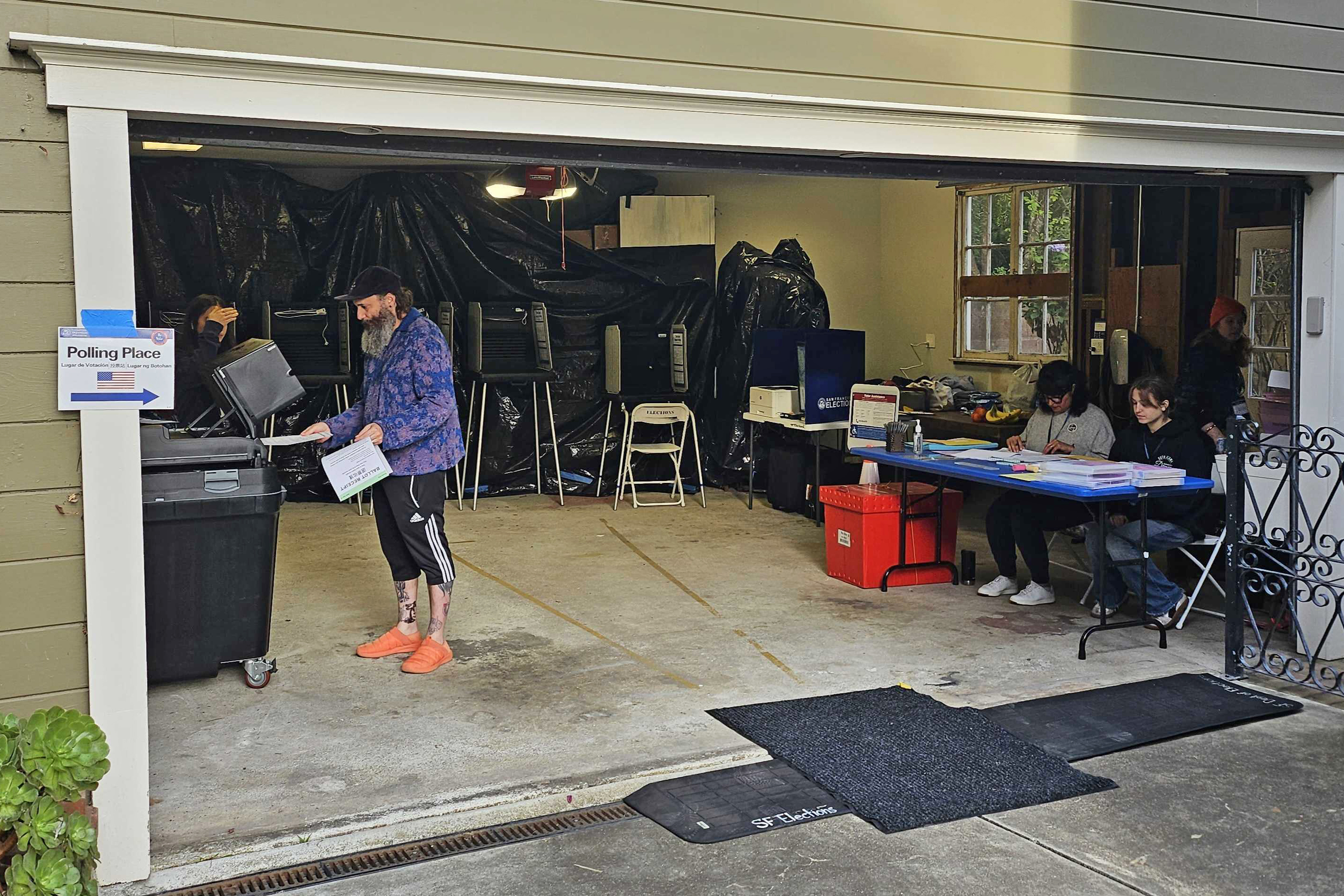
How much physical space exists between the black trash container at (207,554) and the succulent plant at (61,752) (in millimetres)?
2152

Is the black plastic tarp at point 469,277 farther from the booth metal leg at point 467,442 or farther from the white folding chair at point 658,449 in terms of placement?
the white folding chair at point 658,449

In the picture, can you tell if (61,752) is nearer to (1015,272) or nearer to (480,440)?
(480,440)

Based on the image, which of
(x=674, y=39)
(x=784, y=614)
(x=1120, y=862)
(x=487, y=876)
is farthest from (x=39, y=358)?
(x=784, y=614)

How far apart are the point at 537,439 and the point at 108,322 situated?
617 cm

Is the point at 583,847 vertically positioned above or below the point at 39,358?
below

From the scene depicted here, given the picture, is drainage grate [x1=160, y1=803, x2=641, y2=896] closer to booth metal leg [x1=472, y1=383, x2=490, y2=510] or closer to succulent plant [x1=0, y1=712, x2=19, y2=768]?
succulent plant [x1=0, y1=712, x2=19, y2=768]

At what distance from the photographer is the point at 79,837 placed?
2396mm

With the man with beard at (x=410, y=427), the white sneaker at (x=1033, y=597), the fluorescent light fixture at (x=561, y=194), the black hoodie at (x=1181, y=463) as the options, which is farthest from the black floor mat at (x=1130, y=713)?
the fluorescent light fixture at (x=561, y=194)

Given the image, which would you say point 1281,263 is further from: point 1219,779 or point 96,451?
point 96,451

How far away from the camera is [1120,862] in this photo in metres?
3.36

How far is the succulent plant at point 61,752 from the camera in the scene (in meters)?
2.41

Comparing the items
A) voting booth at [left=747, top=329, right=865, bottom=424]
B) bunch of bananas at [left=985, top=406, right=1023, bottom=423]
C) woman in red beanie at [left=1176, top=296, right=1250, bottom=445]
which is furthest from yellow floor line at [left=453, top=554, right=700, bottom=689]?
bunch of bananas at [left=985, top=406, right=1023, bottom=423]

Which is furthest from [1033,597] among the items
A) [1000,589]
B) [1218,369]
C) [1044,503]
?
[1218,369]

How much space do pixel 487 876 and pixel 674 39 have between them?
2602 mm
